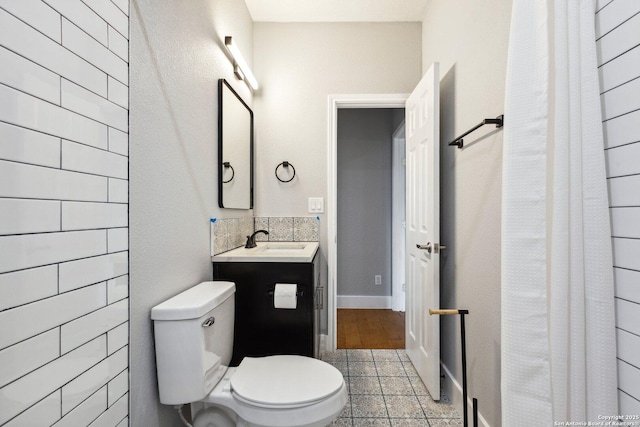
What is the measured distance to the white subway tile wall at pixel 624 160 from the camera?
0.74 metres

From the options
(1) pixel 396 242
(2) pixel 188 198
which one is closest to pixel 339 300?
(1) pixel 396 242

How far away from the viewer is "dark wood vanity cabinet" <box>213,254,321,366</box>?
1709mm

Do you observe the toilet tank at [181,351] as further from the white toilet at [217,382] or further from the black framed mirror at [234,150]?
the black framed mirror at [234,150]

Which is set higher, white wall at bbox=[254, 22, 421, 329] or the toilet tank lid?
white wall at bbox=[254, 22, 421, 329]

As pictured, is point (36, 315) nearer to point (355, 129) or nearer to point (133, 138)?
point (133, 138)

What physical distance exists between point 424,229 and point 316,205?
2.89 ft

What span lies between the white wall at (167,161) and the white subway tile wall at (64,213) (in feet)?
0.24

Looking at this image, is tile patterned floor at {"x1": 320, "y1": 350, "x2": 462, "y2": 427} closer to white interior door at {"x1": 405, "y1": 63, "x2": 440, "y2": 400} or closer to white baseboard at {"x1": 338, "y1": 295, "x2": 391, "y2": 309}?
white interior door at {"x1": 405, "y1": 63, "x2": 440, "y2": 400}

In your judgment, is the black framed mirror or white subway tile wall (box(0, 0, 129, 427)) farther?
the black framed mirror

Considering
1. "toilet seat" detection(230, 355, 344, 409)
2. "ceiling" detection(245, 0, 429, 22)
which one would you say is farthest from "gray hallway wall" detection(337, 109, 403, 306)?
"toilet seat" detection(230, 355, 344, 409)

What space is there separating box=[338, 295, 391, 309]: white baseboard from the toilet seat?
7.50 ft

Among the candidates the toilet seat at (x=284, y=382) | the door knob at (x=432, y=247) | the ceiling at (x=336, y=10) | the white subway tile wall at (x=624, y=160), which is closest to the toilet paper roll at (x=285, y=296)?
the toilet seat at (x=284, y=382)

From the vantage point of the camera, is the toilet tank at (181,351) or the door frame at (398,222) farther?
the door frame at (398,222)

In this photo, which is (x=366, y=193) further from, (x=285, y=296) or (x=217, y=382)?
(x=217, y=382)
